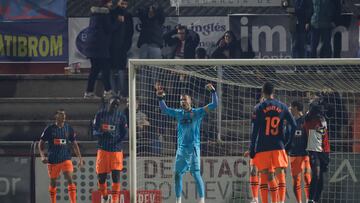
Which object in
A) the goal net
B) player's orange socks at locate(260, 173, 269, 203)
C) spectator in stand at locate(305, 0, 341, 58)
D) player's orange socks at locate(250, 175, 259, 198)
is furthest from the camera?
spectator in stand at locate(305, 0, 341, 58)

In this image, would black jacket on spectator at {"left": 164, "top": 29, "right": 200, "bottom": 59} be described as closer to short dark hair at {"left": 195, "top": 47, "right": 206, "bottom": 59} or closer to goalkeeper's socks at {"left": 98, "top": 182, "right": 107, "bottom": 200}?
short dark hair at {"left": 195, "top": 47, "right": 206, "bottom": 59}

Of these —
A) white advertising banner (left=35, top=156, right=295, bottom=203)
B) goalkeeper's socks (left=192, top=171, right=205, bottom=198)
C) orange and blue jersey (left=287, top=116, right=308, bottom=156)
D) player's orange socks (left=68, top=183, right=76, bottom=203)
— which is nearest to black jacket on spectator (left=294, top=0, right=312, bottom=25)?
orange and blue jersey (left=287, top=116, right=308, bottom=156)

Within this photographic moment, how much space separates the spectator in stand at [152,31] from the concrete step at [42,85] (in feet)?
3.62

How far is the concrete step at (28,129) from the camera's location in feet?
68.7

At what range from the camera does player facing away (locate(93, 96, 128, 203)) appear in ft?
64.5

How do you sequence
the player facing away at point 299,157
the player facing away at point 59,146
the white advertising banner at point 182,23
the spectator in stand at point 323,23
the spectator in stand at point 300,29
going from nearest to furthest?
the player facing away at point 299,157
the player facing away at point 59,146
the spectator in stand at point 323,23
the spectator in stand at point 300,29
the white advertising banner at point 182,23

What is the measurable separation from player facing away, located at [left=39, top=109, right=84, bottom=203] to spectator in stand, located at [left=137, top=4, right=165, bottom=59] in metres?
2.60

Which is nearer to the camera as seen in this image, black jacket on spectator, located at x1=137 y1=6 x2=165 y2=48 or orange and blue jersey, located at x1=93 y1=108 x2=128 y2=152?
orange and blue jersey, located at x1=93 y1=108 x2=128 y2=152

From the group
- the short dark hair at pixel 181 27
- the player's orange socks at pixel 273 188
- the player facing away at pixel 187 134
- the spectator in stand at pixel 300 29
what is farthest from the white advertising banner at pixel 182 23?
the player's orange socks at pixel 273 188

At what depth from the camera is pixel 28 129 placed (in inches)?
829

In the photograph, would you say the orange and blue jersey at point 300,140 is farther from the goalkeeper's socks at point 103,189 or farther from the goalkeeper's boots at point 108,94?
the goalkeeper's boots at point 108,94

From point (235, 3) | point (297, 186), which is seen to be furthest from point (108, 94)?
point (297, 186)

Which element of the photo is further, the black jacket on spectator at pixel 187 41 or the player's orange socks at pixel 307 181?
the black jacket on spectator at pixel 187 41

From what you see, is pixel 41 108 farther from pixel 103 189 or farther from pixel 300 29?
pixel 300 29
